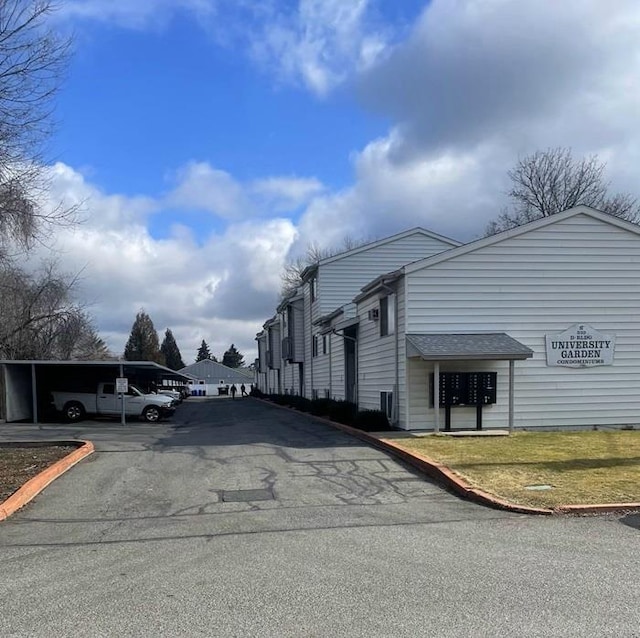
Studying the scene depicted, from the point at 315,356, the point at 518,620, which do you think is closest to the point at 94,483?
the point at 518,620

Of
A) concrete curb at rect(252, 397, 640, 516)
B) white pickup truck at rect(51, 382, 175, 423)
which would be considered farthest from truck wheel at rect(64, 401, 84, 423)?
concrete curb at rect(252, 397, 640, 516)

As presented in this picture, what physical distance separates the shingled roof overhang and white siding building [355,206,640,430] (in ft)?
0.27

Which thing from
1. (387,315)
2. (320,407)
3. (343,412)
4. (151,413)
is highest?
(387,315)

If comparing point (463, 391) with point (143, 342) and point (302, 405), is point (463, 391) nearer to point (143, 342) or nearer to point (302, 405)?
point (302, 405)

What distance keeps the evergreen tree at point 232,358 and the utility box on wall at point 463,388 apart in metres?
161

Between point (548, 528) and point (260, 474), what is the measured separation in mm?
5363

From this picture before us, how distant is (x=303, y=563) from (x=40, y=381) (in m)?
26.6

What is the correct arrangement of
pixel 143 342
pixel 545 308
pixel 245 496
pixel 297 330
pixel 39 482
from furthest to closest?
1. pixel 143 342
2. pixel 297 330
3. pixel 545 308
4. pixel 39 482
5. pixel 245 496

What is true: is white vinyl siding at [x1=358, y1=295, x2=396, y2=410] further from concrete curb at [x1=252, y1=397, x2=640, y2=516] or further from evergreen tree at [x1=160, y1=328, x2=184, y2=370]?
evergreen tree at [x1=160, y1=328, x2=184, y2=370]

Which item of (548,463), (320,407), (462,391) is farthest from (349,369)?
(548,463)

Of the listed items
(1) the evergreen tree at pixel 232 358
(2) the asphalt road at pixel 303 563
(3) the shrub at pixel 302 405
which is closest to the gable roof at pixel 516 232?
(2) the asphalt road at pixel 303 563

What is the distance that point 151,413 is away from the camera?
27.0m

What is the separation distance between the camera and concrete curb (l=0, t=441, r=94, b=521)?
8660mm

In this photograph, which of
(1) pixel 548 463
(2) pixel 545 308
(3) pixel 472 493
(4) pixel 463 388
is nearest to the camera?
(3) pixel 472 493
